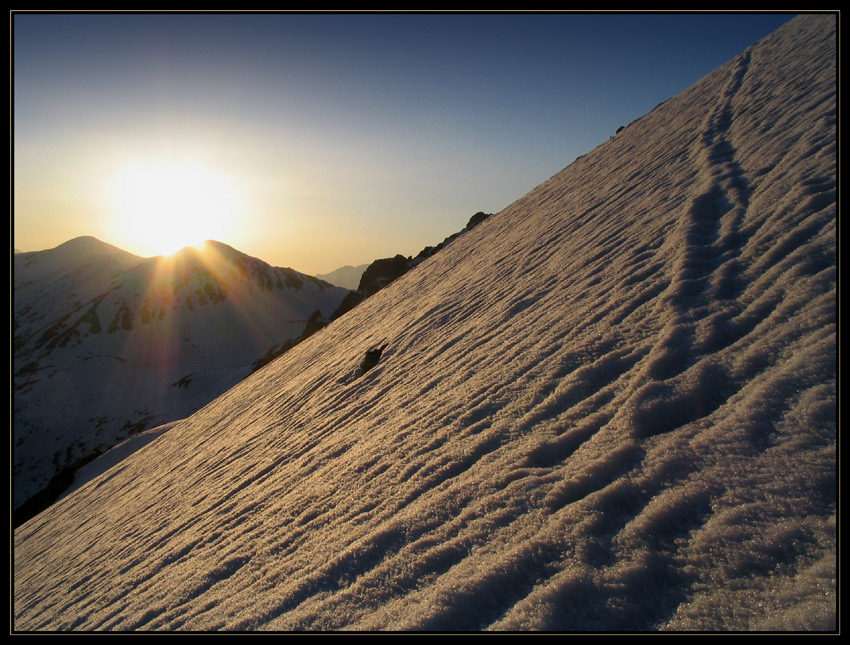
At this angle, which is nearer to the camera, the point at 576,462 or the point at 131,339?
the point at 576,462

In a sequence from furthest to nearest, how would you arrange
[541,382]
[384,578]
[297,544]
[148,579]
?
1. [148,579]
2. [541,382]
3. [297,544]
4. [384,578]

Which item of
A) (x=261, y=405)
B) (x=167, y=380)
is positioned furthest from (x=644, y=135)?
(x=167, y=380)

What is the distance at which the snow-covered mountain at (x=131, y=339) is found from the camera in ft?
117

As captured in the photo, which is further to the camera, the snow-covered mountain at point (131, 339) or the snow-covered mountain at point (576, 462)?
the snow-covered mountain at point (131, 339)

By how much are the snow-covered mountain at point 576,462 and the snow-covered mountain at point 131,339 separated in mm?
20898

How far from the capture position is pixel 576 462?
2.45 metres

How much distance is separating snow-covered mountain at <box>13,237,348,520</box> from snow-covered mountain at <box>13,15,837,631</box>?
68.6ft

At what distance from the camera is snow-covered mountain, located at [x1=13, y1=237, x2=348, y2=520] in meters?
35.8

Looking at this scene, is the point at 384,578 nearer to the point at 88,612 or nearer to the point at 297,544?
the point at 297,544

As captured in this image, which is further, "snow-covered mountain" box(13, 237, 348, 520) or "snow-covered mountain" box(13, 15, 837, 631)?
"snow-covered mountain" box(13, 237, 348, 520)

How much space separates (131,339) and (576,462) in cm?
6801
